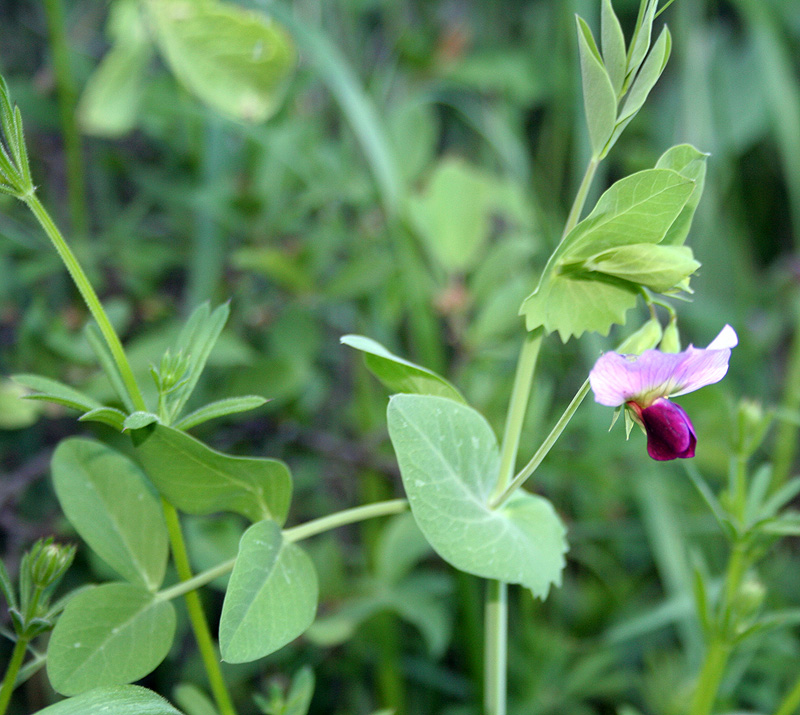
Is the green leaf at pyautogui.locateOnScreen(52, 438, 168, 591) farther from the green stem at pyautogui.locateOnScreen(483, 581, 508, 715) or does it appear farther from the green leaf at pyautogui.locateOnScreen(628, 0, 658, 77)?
the green leaf at pyautogui.locateOnScreen(628, 0, 658, 77)

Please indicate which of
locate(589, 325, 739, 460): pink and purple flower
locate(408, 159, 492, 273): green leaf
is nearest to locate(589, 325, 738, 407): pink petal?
locate(589, 325, 739, 460): pink and purple flower

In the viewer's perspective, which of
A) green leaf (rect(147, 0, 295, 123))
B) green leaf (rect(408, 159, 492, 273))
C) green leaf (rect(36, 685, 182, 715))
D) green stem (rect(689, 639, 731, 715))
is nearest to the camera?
green leaf (rect(36, 685, 182, 715))


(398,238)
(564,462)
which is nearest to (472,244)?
(398,238)

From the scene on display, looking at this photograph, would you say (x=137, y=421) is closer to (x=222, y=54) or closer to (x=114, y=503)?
(x=114, y=503)

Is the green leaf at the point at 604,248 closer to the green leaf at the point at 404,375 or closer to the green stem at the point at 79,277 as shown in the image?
the green leaf at the point at 404,375

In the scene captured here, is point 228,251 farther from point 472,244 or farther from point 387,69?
point 387,69

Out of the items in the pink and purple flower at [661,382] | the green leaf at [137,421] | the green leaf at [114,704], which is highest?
the pink and purple flower at [661,382]

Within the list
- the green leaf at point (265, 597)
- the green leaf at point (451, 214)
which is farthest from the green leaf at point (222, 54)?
the green leaf at point (265, 597)
